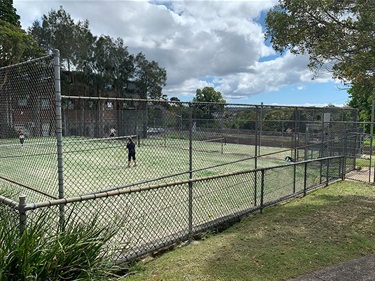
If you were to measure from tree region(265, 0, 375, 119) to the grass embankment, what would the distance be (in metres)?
3.09

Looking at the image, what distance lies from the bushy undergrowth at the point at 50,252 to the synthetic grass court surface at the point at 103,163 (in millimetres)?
2369

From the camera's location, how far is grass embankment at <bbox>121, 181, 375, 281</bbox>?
12.1 ft

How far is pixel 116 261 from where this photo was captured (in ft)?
12.0

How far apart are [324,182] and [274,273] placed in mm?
6433

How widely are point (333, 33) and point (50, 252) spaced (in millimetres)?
7373

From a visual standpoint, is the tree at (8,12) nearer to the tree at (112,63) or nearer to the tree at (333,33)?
the tree at (112,63)

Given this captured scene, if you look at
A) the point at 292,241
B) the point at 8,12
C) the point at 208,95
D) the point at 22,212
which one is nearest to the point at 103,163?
the point at 292,241

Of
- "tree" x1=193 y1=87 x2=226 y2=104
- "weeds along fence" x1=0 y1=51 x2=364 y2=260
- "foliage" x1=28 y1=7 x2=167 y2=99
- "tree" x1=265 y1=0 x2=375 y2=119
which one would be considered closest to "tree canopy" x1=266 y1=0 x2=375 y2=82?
"tree" x1=265 y1=0 x2=375 y2=119

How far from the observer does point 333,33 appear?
7332mm

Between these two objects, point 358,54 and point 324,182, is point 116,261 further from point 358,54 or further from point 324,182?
point 324,182

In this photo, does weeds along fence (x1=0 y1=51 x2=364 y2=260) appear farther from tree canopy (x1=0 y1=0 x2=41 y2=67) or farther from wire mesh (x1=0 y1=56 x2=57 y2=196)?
A: tree canopy (x1=0 y1=0 x2=41 y2=67)

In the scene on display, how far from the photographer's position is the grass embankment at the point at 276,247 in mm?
3690

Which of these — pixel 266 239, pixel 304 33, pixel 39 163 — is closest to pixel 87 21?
pixel 39 163

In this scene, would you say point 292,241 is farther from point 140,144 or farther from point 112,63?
point 112,63
